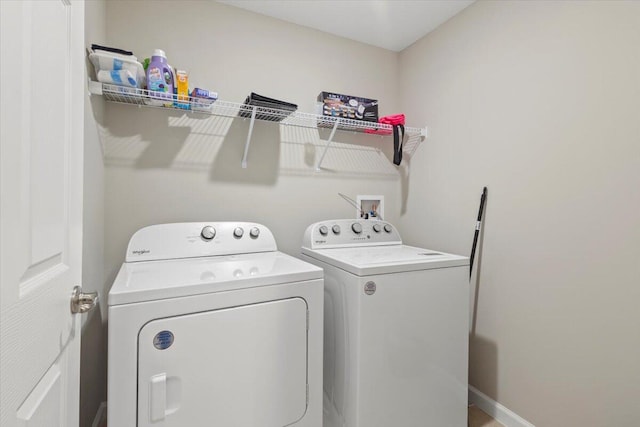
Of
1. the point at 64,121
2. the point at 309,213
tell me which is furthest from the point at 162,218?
the point at 64,121

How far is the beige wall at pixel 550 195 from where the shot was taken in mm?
1220

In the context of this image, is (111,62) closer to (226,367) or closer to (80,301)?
(80,301)

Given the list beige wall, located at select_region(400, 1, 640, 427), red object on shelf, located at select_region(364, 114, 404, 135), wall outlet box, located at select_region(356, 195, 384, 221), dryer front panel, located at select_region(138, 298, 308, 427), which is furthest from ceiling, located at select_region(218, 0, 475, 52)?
dryer front panel, located at select_region(138, 298, 308, 427)

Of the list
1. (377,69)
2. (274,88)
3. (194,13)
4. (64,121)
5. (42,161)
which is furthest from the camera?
(377,69)

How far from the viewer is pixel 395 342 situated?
1355mm

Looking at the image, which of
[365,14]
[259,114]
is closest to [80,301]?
[259,114]

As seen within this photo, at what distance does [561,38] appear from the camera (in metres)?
1.41

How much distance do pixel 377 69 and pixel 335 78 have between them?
1.39ft

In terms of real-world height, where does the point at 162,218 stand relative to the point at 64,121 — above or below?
below

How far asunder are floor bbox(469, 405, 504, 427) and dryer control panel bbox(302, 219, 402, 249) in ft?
3.53

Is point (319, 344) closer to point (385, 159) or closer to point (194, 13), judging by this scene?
point (385, 159)

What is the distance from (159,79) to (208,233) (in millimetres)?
817

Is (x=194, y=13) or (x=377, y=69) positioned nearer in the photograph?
(x=194, y=13)

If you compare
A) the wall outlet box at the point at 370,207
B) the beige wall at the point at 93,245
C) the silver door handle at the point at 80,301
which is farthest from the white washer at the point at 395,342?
the beige wall at the point at 93,245
